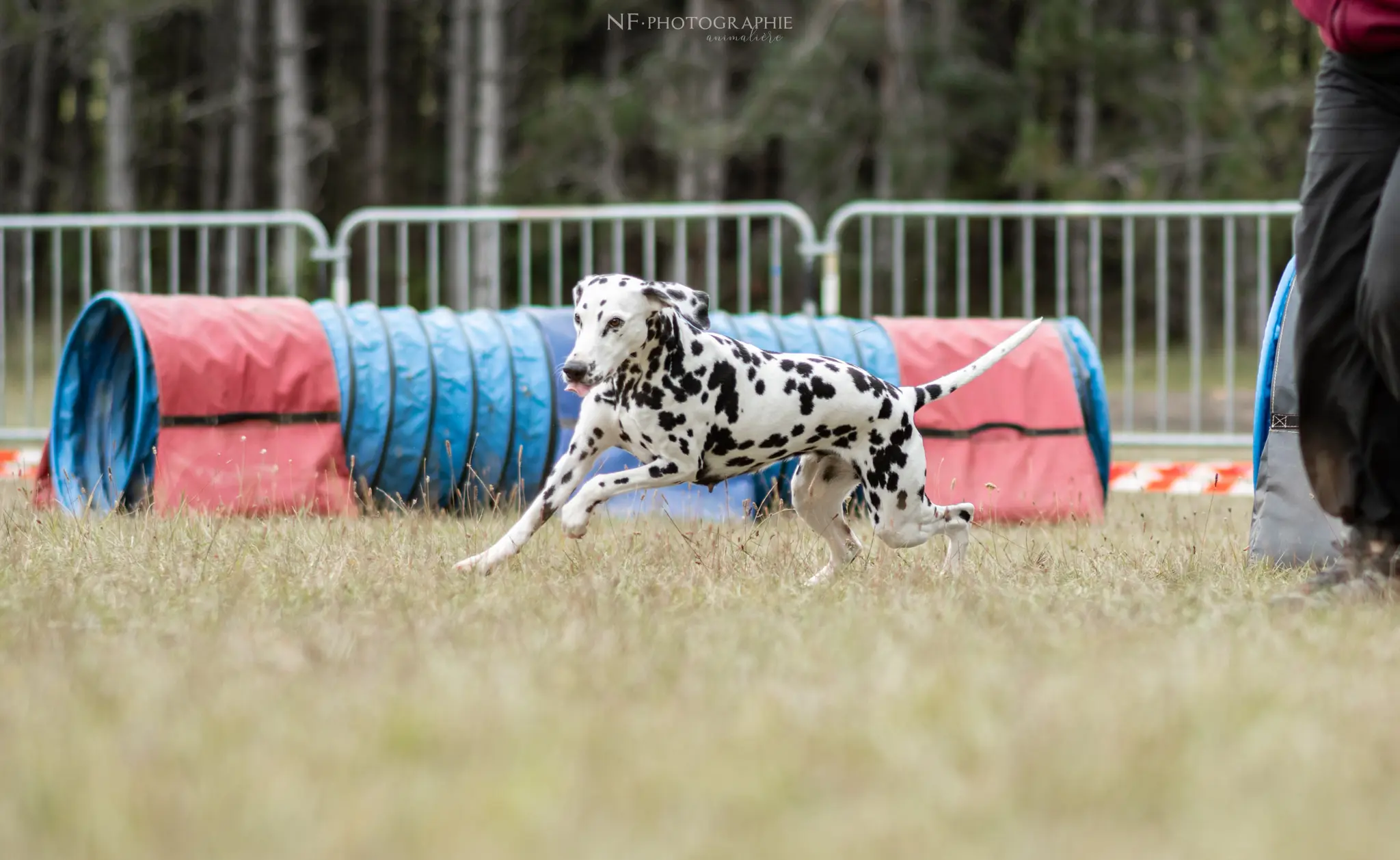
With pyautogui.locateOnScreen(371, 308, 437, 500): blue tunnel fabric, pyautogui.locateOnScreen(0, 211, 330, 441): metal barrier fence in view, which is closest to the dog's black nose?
pyautogui.locateOnScreen(371, 308, 437, 500): blue tunnel fabric

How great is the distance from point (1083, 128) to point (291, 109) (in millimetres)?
10532

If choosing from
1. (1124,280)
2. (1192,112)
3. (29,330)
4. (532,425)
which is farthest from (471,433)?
(1192,112)

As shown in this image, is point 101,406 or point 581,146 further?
point 581,146

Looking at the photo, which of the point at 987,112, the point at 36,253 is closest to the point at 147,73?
the point at 36,253

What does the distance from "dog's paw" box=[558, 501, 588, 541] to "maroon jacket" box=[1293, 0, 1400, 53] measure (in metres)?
2.37

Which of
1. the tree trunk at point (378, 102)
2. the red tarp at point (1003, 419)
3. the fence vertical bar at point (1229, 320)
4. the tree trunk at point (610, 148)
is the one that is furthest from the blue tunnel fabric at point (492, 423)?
the tree trunk at point (378, 102)

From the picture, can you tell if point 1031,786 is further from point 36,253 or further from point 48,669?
point 36,253

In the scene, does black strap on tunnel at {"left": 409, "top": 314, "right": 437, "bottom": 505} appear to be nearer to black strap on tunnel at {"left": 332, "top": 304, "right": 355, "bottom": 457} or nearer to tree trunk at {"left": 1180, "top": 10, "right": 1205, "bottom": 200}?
black strap on tunnel at {"left": 332, "top": 304, "right": 355, "bottom": 457}

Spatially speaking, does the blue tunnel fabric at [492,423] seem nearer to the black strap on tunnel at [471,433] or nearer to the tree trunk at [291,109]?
the black strap on tunnel at [471,433]

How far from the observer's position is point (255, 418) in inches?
277

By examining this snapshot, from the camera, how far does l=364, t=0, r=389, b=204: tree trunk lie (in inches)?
1069

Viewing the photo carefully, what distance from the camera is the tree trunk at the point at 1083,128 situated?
20.2 metres

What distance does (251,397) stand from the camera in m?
7.00

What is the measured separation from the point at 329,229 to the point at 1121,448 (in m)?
20.3
